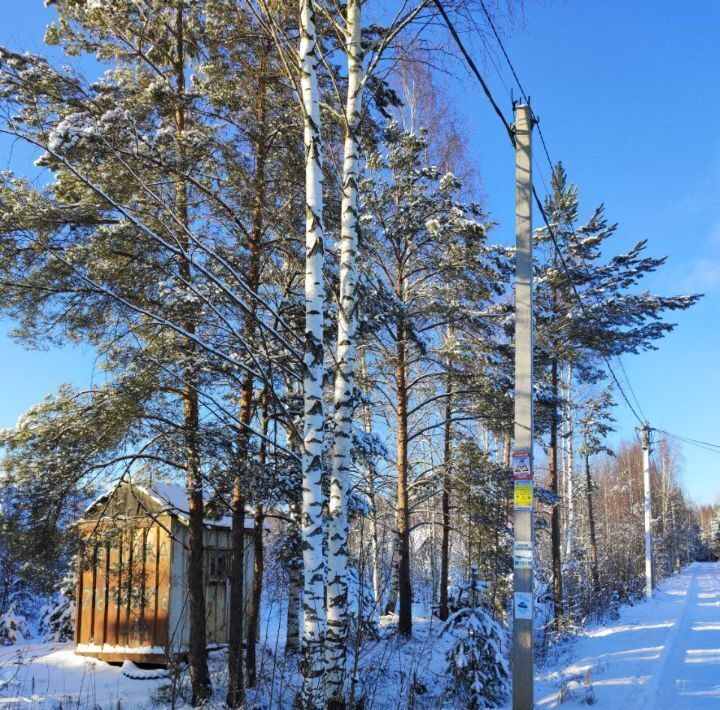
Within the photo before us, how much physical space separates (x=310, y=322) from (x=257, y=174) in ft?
14.3

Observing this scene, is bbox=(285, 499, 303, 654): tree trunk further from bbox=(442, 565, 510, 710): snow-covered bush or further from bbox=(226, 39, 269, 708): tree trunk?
bbox=(442, 565, 510, 710): snow-covered bush

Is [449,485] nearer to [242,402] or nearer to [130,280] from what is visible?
[242,402]

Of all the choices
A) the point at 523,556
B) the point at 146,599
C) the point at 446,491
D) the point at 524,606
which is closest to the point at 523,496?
the point at 523,556

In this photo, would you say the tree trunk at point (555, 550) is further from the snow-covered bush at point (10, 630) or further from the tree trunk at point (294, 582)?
the snow-covered bush at point (10, 630)

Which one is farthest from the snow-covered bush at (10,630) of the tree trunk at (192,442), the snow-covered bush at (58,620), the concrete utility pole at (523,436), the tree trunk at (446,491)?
the concrete utility pole at (523,436)

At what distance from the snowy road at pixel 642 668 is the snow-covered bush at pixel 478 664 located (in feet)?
1.86

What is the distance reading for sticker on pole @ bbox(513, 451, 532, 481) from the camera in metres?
6.40

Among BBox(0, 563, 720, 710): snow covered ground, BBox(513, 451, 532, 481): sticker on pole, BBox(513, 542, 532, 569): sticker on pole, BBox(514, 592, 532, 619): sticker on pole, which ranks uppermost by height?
BBox(513, 451, 532, 481): sticker on pole

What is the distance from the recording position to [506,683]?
7949 millimetres

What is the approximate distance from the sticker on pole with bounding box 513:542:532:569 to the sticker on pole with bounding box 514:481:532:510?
14.9 inches


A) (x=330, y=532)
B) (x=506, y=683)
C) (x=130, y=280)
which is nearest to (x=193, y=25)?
(x=130, y=280)

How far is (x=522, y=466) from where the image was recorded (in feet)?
21.2

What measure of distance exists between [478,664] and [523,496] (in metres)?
2.83

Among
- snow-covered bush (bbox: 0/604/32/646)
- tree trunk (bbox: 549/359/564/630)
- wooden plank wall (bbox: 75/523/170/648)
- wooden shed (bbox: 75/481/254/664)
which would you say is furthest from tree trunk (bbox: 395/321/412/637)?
snow-covered bush (bbox: 0/604/32/646)
